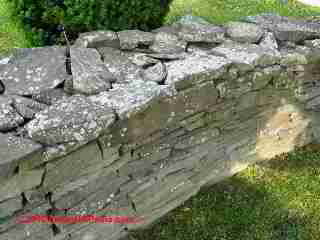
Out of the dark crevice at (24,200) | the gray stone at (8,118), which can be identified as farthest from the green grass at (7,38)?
the dark crevice at (24,200)

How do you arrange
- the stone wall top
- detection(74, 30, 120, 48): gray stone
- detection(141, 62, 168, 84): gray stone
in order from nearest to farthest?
the stone wall top
detection(141, 62, 168, 84): gray stone
detection(74, 30, 120, 48): gray stone

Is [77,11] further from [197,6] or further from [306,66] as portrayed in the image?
[197,6]

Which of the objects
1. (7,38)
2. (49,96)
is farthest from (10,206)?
(7,38)

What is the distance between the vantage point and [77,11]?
3514 millimetres

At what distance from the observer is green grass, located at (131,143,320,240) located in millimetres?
3475

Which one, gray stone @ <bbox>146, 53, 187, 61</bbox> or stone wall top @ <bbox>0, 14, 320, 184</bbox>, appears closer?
stone wall top @ <bbox>0, 14, 320, 184</bbox>

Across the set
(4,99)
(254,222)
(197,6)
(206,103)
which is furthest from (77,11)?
(197,6)

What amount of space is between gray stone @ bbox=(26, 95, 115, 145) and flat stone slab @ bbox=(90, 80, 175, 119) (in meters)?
0.08

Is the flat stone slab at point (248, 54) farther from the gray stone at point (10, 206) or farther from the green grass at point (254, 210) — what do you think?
the gray stone at point (10, 206)

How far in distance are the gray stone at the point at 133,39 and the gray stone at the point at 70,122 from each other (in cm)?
88

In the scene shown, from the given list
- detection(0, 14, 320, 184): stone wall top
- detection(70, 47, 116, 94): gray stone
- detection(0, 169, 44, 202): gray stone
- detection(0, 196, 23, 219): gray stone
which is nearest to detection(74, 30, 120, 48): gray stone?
detection(0, 14, 320, 184): stone wall top

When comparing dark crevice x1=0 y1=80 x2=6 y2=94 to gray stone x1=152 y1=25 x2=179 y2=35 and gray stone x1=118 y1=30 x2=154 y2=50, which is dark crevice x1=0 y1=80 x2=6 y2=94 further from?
gray stone x1=152 y1=25 x2=179 y2=35

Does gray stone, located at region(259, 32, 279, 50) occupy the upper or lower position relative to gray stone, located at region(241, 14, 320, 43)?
lower

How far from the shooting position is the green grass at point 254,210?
3.47 metres
